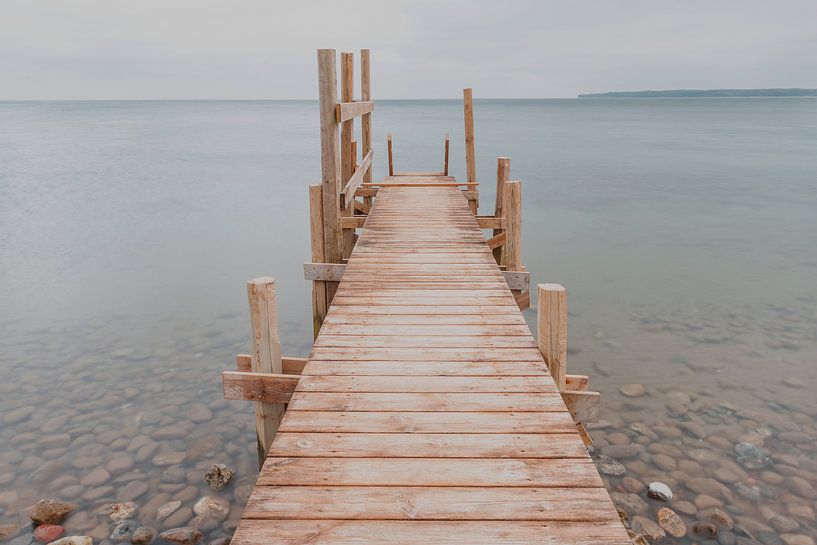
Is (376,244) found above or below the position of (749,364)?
above

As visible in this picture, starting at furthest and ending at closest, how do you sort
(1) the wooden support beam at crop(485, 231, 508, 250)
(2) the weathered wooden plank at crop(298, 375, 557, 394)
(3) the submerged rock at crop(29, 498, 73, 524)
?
(1) the wooden support beam at crop(485, 231, 508, 250), (3) the submerged rock at crop(29, 498, 73, 524), (2) the weathered wooden plank at crop(298, 375, 557, 394)

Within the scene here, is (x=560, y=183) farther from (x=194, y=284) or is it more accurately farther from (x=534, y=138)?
(x=534, y=138)

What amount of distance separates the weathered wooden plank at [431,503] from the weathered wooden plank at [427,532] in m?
0.03

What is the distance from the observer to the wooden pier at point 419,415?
2439 mm

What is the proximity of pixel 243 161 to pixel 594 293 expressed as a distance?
33021 mm

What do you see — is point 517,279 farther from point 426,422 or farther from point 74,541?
point 74,541

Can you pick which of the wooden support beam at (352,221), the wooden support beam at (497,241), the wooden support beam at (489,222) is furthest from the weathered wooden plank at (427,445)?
the wooden support beam at (489,222)

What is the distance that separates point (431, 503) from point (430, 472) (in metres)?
0.23

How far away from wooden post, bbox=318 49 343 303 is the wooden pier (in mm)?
25

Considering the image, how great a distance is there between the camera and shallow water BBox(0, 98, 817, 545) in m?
6.21

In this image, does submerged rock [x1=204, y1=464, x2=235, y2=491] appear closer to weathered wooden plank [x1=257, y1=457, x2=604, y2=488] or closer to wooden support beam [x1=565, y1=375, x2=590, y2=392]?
weathered wooden plank [x1=257, y1=457, x2=604, y2=488]

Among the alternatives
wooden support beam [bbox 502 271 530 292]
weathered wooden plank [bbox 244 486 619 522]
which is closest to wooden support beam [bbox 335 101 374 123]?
wooden support beam [bbox 502 271 530 292]

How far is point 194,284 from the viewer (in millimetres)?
14062

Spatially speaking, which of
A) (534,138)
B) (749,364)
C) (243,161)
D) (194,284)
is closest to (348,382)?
(749,364)
